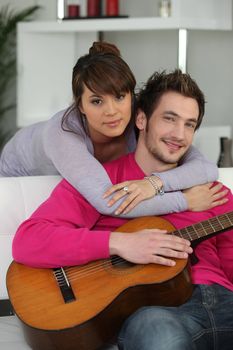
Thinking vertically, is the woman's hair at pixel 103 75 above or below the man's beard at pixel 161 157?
above

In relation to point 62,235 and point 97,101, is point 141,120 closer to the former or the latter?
point 97,101

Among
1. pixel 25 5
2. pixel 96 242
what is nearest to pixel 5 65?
pixel 25 5

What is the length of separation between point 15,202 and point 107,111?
43cm

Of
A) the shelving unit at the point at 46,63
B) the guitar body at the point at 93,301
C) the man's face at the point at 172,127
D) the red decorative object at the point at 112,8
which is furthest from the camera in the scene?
the shelving unit at the point at 46,63

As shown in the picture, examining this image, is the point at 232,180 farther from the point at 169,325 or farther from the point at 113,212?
the point at 169,325

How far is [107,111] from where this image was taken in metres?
2.31

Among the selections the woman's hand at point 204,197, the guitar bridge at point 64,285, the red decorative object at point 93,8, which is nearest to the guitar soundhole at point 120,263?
the guitar bridge at point 64,285

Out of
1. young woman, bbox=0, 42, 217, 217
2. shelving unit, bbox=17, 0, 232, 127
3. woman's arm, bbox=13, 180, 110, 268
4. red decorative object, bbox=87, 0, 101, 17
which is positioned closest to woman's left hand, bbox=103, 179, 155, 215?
young woman, bbox=0, 42, 217, 217

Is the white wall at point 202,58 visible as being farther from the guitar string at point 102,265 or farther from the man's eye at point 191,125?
the guitar string at point 102,265

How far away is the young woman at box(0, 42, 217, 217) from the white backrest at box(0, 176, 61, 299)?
119mm

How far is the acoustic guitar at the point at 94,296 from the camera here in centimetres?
194

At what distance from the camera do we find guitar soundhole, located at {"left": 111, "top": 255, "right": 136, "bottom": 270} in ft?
6.77

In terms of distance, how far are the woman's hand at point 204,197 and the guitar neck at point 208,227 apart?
0.52 ft

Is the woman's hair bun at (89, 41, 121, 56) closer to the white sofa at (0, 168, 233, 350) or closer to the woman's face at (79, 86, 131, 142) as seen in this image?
the woman's face at (79, 86, 131, 142)
